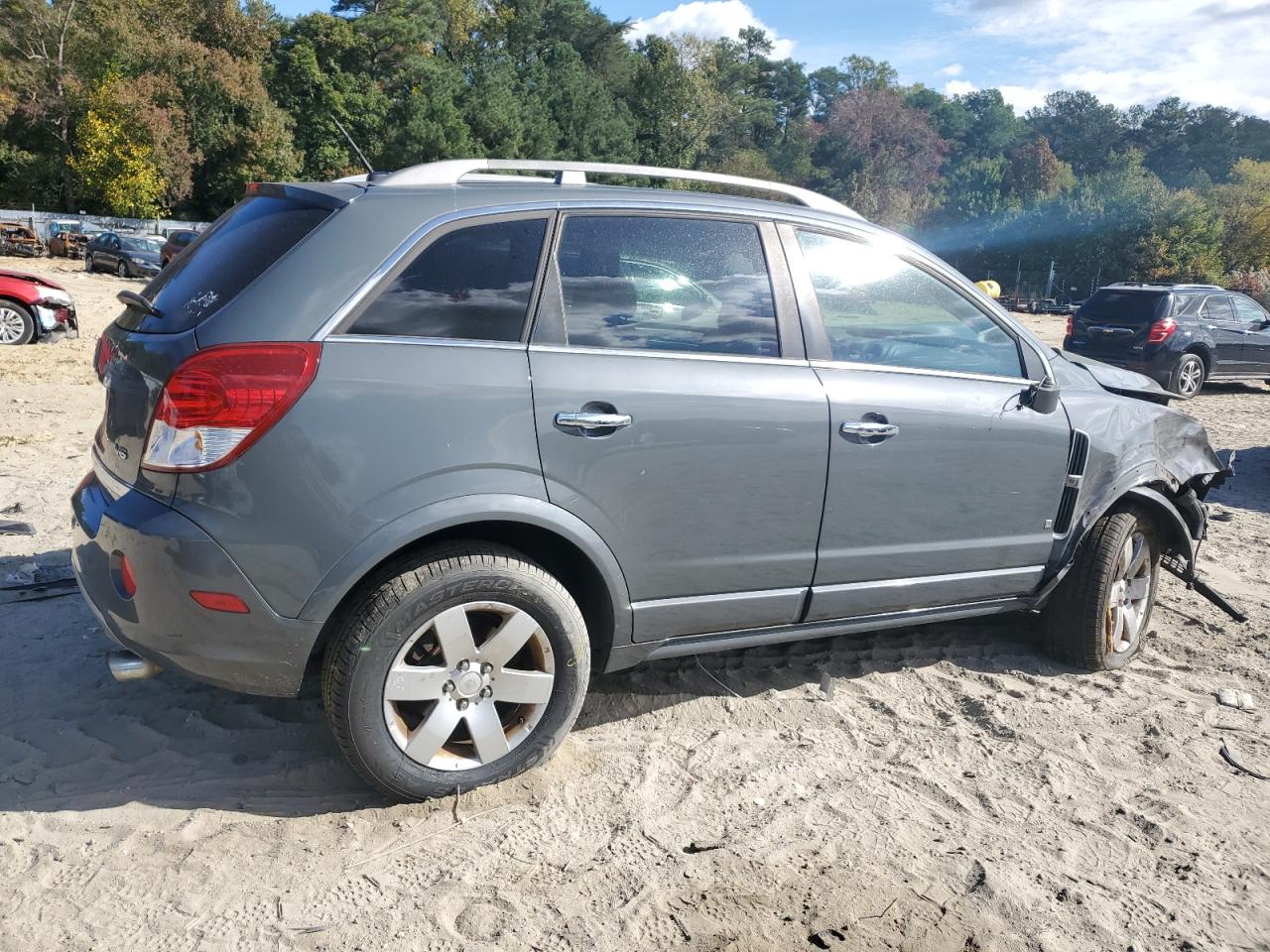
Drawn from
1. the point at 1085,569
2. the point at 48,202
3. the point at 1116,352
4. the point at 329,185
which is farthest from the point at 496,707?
the point at 48,202

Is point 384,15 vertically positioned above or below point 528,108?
above

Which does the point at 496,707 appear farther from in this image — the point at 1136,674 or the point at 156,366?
the point at 1136,674

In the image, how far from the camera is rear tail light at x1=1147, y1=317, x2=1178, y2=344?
14.6m

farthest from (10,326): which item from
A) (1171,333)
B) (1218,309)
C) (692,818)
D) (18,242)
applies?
(18,242)

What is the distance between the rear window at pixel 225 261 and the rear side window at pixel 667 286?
0.81m

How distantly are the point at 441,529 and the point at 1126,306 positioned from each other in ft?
46.7

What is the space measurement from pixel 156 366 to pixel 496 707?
1.44m

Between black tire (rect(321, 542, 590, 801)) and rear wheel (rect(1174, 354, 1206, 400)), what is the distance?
14032 mm

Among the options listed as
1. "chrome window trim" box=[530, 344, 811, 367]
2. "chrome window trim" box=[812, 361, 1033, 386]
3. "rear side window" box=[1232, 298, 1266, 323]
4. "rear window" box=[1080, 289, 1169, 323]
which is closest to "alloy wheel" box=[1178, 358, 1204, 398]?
"rear window" box=[1080, 289, 1169, 323]

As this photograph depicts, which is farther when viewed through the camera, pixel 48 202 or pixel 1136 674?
pixel 48 202

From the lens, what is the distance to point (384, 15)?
65875 mm

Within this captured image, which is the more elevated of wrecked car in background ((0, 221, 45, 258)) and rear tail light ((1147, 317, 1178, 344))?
wrecked car in background ((0, 221, 45, 258))

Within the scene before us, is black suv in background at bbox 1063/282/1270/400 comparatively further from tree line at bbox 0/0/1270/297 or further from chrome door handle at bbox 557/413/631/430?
tree line at bbox 0/0/1270/297

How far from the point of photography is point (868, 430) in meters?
3.68
